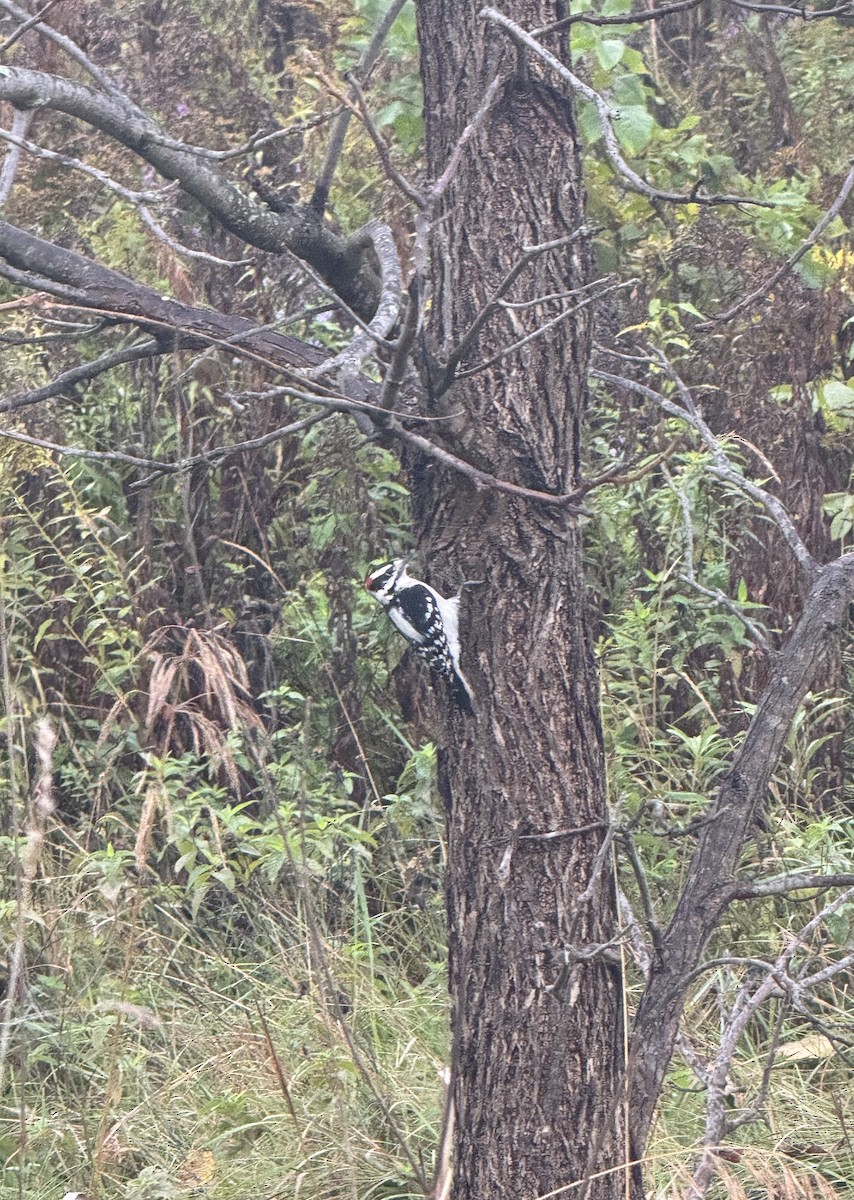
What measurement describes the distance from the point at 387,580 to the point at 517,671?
1.60 m

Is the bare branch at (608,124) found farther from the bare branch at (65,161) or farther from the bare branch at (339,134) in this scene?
the bare branch at (65,161)

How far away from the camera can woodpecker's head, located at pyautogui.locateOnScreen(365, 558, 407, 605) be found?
3.82 m

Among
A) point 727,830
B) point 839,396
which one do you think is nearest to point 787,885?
point 727,830

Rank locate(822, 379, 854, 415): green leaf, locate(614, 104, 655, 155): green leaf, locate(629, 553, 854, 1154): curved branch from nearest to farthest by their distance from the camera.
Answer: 1. locate(629, 553, 854, 1154): curved branch
2. locate(822, 379, 854, 415): green leaf
3. locate(614, 104, 655, 155): green leaf

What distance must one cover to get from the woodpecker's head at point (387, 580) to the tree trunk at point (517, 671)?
4.49ft

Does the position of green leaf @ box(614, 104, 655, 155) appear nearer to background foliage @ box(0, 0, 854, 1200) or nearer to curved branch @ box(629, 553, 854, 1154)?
background foliage @ box(0, 0, 854, 1200)

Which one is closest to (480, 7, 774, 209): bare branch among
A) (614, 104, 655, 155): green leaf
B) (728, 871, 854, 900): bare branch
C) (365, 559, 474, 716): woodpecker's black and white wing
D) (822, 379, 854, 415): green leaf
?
(365, 559, 474, 716): woodpecker's black and white wing

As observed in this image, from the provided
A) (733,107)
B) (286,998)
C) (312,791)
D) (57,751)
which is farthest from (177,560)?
(733,107)

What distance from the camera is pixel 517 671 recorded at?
92.2 inches

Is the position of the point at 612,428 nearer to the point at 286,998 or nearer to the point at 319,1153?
the point at 286,998

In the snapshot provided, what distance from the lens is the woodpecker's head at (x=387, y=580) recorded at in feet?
12.5

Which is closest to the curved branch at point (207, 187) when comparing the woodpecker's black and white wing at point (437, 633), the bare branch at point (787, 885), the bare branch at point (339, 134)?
the bare branch at point (339, 134)

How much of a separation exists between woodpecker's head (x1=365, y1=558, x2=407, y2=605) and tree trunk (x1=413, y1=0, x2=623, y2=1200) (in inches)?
53.9

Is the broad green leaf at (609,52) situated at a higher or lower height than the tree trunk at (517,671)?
higher
